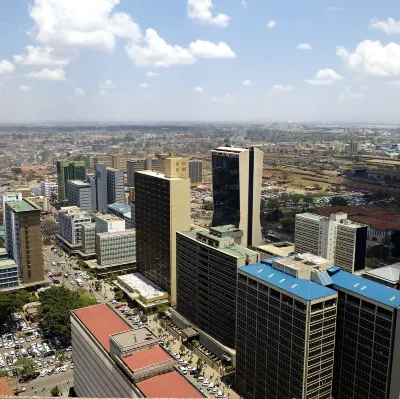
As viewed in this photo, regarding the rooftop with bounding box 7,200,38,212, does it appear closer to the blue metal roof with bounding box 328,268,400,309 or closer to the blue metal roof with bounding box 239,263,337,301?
the blue metal roof with bounding box 239,263,337,301

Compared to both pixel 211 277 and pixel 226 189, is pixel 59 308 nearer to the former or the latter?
pixel 211 277

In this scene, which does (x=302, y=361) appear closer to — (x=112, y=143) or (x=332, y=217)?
(x=332, y=217)

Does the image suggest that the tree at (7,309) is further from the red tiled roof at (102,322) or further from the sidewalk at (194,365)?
the red tiled roof at (102,322)

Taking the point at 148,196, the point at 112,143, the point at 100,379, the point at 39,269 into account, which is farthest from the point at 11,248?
the point at 112,143

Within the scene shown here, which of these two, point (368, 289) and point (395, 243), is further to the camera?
point (395, 243)

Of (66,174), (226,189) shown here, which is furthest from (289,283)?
(66,174)

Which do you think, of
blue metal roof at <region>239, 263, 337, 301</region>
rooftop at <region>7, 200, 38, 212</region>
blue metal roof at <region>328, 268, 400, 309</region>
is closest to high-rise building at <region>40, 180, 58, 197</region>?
rooftop at <region>7, 200, 38, 212</region>
